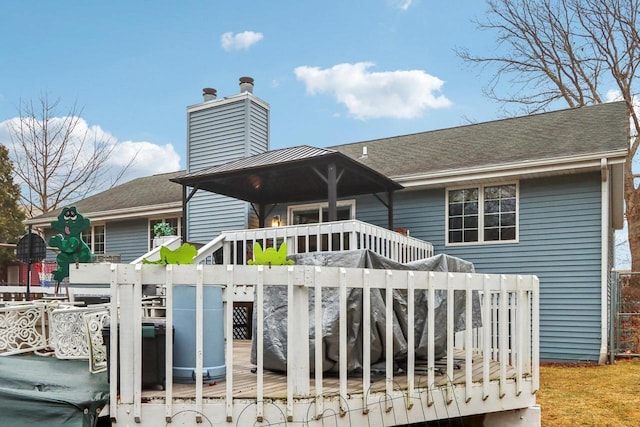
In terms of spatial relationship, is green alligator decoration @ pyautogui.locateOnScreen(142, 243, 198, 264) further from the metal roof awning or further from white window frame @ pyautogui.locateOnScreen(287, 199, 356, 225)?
white window frame @ pyautogui.locateOnScreen(287, 199, 356, 225)

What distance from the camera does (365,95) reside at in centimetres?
2688

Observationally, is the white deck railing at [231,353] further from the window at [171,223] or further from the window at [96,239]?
the window at [96,239]

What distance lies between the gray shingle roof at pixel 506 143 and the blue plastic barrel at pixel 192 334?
7.24 m

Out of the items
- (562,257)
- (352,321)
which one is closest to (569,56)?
(562,257)

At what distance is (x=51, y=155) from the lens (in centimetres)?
2252

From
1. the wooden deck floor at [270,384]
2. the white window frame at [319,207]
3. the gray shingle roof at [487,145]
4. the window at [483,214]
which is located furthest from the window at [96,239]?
the wooden deck floor at [270,384]

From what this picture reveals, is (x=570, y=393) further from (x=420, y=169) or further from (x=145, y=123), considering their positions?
(x=145, y=123)

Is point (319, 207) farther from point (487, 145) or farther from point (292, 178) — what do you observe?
point (487, 145)

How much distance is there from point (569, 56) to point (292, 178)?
12.4m

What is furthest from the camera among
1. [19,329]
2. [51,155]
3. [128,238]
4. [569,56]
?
[51,155]

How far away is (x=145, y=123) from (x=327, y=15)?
8.46 metres

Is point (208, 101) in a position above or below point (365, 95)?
below

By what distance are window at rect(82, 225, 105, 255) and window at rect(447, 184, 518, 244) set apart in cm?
999

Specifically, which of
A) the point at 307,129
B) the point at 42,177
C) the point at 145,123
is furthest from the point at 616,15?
the point at 42,177
